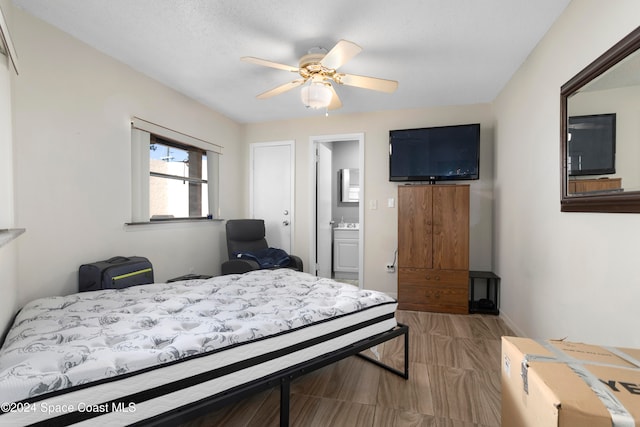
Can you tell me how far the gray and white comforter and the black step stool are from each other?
190 centimetres

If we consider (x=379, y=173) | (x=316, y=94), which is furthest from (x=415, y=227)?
(x=316, y=94)

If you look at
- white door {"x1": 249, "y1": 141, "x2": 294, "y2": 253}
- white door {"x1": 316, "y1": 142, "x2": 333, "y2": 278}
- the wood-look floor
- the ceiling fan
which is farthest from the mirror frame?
white door {"x1": 249, "y1": 141, "x2": 294, "y2": 253}

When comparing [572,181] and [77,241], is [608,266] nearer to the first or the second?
[572,181]

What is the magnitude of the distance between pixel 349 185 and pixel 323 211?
1.25 metres

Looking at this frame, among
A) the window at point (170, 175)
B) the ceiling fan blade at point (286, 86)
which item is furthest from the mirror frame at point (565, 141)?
the window at point (170, 175)

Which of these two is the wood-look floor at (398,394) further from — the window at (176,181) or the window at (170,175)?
the window at (176,181)

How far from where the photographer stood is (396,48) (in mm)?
2355

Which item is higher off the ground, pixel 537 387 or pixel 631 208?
pixel 631 208

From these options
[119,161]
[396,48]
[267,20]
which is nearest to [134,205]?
[119,161]

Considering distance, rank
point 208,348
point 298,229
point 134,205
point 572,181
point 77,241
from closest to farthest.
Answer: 1. point 208,348
2. point 572,181
3. point 77,241
4. point 134,205
5. point 298,229

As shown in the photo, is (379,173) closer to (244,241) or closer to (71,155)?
(244,241)

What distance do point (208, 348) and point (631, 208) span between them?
1942 mm

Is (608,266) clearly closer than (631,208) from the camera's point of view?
No

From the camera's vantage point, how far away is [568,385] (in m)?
0.80
